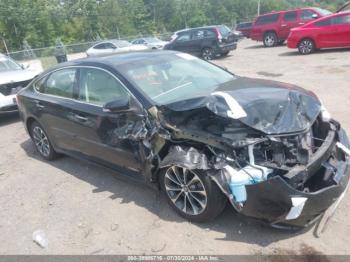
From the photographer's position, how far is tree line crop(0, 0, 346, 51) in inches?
1565

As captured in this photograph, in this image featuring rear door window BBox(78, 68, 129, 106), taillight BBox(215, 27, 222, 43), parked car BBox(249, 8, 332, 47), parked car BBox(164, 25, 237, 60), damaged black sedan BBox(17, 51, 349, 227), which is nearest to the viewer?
damaged black sedan BBox(17, 51, 349, 227)

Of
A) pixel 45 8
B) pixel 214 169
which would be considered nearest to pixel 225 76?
pixel 214 169

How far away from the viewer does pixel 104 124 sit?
167 inches

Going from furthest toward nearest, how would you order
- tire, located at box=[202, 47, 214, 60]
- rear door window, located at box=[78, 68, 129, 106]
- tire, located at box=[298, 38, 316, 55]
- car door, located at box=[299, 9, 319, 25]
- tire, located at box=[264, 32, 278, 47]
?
tire, located at box=[264, 32, 278, 47], car door, located at box=[299, 9, 319, 25], tire, located at box=[202, 47, 214, 60], tire, located at box=[298, 38, 316, 55], rear door window, located at box=[78, 68, 129, 106]

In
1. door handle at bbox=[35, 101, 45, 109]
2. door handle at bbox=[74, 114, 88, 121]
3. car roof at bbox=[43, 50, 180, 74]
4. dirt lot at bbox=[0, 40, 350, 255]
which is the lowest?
dirt lot at bbox=[0, 40, 350, 255]

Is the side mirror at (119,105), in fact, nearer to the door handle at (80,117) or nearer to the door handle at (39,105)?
the door handle at (80,117)

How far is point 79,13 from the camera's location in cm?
4819

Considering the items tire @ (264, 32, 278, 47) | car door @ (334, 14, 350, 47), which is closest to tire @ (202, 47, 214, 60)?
tire @ (264, 32, 278, 47)

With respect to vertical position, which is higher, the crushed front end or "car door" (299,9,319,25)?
the crushed front end

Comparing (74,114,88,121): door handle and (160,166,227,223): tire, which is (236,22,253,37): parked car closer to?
(74,114,88,121): door handle

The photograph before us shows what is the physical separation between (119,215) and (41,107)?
2361 mm

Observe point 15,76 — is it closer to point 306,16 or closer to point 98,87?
point 98,87

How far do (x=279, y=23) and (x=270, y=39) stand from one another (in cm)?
119

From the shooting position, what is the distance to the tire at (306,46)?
14898 mm
